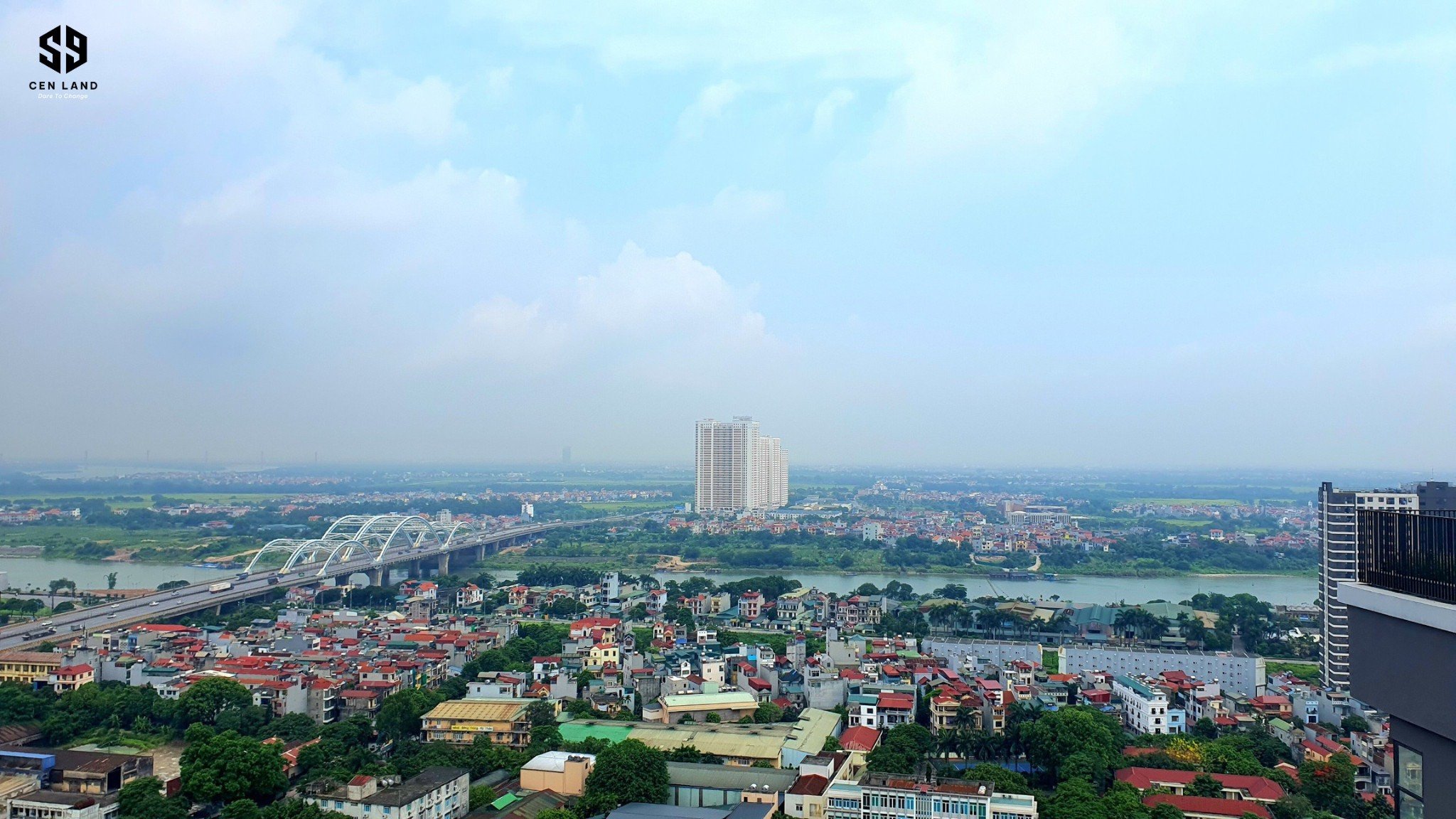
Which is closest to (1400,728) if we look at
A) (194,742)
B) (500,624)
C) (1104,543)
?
(194,742)

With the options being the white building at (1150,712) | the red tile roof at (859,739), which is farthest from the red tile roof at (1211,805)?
the white building at (1150,712)

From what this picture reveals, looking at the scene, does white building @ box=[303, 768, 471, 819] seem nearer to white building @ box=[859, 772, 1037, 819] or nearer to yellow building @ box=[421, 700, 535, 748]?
yellow building @ box=[421, 700, 535, 748]

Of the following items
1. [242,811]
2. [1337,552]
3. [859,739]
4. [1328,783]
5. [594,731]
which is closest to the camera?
[242,811]

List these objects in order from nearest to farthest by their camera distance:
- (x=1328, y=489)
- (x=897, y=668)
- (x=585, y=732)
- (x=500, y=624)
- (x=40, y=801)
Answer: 1. (x=40, y=801)
2. (x=585, y=732)
3. (x=897, y=668)
4. (x=1328, y=489)
5. (x=500, y=624)

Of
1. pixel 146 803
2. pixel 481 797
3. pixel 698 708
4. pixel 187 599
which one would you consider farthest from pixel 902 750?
pixel 187 599

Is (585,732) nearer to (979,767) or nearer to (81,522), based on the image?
(979,767)

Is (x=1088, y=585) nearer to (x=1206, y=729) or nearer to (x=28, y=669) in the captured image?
(x=1206, y=729)
